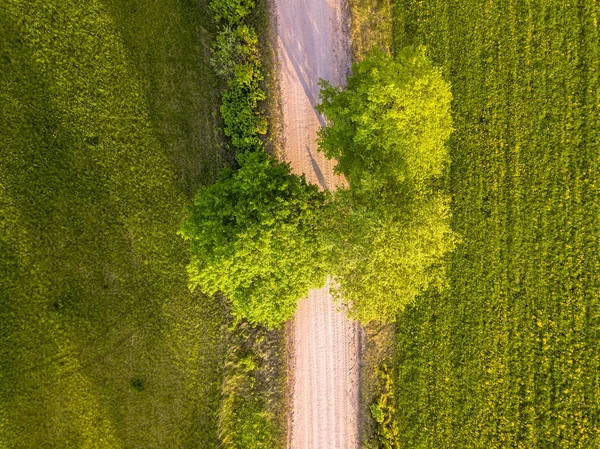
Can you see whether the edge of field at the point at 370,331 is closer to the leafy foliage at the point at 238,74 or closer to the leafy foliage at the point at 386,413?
the leafy foliage at the point at 386,413

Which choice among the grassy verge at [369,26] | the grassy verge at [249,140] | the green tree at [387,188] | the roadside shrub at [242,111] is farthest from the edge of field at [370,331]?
the roadside shrub at [242,111]

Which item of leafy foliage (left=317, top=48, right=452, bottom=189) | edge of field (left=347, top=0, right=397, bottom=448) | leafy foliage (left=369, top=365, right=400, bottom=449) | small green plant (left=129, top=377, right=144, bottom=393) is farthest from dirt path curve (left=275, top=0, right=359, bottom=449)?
small green plant (left=129, top=377, right=144, bottom=393)

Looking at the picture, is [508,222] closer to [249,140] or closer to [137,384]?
[249,140]

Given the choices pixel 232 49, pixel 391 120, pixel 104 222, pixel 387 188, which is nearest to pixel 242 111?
pixel 232 49

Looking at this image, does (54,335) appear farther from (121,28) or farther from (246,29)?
(246,29)

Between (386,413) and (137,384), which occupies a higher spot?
(137,384)

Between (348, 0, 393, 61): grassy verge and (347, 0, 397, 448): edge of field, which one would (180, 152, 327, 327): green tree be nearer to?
(347, 0, 397, 448): edge of field
